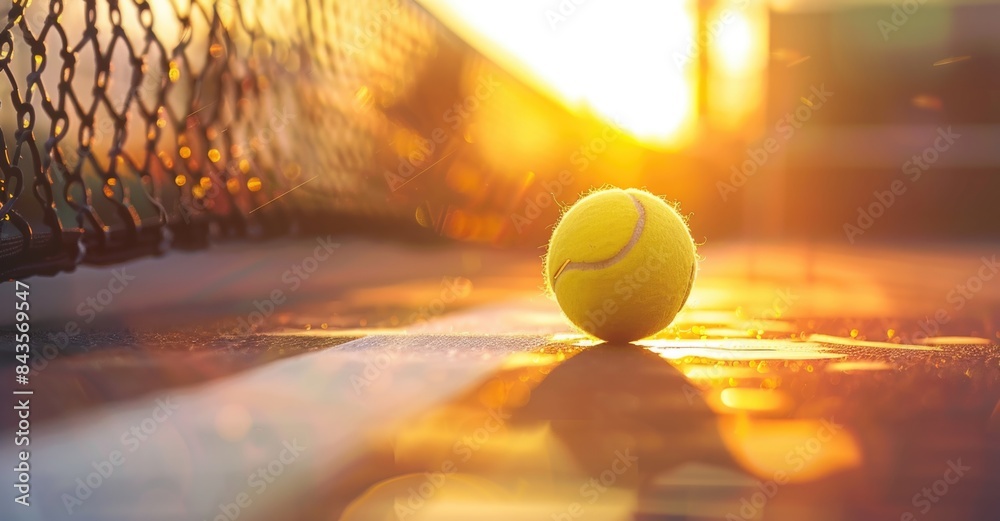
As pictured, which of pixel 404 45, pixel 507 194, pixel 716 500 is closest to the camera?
pixel 716 500

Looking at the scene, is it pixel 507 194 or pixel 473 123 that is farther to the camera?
pixel 507 194

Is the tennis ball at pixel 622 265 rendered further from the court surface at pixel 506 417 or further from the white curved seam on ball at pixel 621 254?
the court surface at pixel 506 417

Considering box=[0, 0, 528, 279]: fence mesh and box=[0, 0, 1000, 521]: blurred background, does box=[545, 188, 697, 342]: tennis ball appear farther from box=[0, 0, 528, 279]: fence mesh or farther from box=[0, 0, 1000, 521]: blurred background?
box=[0, 0, 528, 279]: fence mesh

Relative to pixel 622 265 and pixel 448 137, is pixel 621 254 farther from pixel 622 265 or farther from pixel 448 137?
pixel 448 137

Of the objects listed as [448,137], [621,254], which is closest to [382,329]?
[621,254]

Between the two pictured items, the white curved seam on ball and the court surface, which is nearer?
the court surface

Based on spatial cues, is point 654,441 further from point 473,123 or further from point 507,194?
point 507,194

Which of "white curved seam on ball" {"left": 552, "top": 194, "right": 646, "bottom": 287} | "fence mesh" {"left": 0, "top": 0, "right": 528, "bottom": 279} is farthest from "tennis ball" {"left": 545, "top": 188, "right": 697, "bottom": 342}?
"fence mesh" {"left": 0, "top": 0, "right": 528, "bottom": 279}

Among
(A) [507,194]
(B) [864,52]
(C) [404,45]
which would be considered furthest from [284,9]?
(B) [864,52]
